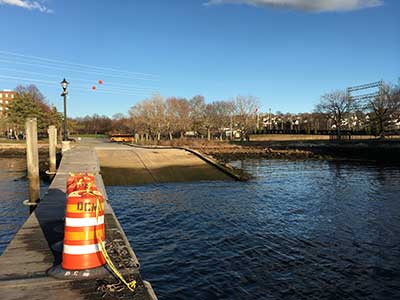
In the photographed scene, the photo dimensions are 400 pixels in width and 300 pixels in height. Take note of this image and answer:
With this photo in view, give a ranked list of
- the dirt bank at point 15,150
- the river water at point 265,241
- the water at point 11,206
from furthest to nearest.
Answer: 1. the dirt bank at point 15,150
2. the water at point 11,206
3. the river water at point 265,241

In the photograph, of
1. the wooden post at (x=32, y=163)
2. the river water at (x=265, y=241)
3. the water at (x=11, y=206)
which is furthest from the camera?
the wooden post at (x=32, y=163)

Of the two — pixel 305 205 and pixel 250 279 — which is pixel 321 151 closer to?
pixel 305 205

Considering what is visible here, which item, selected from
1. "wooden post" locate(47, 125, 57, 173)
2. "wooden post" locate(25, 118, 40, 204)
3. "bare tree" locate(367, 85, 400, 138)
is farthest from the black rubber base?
"bare tree" locate(367, 85, 400, 138)

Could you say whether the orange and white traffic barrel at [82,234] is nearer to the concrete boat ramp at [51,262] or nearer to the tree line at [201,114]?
the concrete boat ramp at [51,262]

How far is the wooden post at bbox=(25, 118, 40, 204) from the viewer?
43.8 ft

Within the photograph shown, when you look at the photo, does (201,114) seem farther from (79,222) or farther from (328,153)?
(79,222)

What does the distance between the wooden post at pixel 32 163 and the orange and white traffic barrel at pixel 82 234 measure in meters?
8.95

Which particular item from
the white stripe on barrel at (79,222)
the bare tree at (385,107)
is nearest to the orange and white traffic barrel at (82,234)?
the white stripe on barrel at (79,222)

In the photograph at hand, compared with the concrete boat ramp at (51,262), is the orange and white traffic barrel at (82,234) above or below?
above

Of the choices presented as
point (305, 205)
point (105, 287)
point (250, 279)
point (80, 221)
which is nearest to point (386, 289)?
point (250, 279)

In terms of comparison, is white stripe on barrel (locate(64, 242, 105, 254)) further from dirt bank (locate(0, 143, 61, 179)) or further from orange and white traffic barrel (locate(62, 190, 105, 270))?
dirt bank (locate(0, 143, 61, 179))

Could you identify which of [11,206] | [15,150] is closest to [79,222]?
[11,206]

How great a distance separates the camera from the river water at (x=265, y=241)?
7.43m

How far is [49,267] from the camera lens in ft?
18.5
